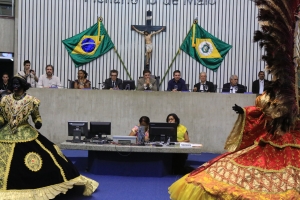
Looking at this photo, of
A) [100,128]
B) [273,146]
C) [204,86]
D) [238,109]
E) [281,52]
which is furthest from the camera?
[204,86]

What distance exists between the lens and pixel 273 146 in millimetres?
4906

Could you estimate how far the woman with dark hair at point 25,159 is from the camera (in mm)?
5609

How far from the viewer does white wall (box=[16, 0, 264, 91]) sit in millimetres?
13781

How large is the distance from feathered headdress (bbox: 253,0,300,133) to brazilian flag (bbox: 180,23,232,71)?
8.92 meters

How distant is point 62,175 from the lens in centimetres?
597

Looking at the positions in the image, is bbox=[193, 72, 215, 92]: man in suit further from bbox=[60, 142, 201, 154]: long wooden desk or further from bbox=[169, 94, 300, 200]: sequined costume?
bbox=[169, 94, 300, 200]: sequined costume

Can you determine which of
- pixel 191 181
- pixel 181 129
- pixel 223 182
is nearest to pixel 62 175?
pixel 191 181

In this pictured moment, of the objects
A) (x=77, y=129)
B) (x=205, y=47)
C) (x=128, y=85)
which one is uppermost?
(x=205, y=47)

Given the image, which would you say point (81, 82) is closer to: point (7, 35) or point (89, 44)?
point (89, 44)

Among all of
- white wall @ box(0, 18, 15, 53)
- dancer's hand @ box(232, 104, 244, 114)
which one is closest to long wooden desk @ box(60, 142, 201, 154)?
dancer's hand @ box(232, 104, 244, 114)

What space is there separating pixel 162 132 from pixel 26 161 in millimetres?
3408

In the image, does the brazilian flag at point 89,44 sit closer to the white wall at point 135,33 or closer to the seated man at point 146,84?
the white wall at point 135,33

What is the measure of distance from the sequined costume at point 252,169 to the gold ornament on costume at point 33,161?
1.63m

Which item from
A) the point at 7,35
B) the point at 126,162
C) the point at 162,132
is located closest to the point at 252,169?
the point at 126,162
